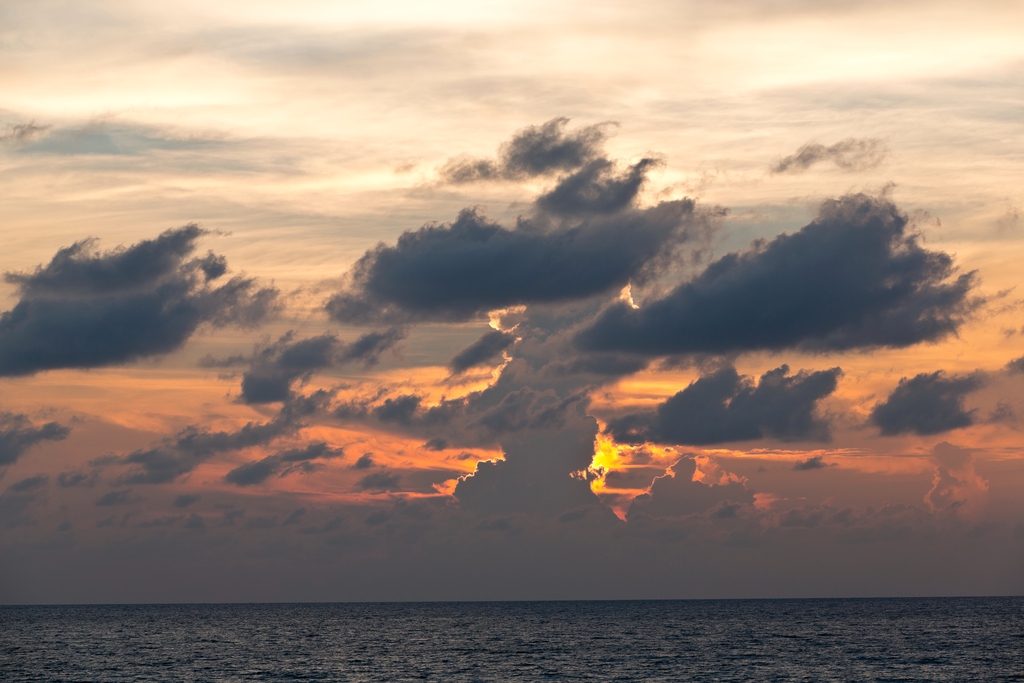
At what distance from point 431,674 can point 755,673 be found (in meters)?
52.0

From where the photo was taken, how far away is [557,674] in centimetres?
17688

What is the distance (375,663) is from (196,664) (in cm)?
3242

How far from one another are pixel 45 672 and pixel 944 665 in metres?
153

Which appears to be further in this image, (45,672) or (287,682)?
(45,672)

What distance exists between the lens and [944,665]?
192 metres

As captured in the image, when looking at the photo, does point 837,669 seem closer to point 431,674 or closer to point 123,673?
point 431,674

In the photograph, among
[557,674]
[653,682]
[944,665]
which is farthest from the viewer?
[944,665]

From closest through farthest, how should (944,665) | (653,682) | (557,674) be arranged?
1. (653,682)
2. (557,674)
3. (944,665)

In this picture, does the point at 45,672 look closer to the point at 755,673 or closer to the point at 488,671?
the point at 488,671

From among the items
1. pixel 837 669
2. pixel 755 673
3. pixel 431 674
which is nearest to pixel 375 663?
pixel 431 674

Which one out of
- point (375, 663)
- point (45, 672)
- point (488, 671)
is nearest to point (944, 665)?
point (488, 671)

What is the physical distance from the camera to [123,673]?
18225cm

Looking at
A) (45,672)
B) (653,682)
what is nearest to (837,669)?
(653,682)

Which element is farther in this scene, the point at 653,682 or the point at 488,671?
the point at 488,671
